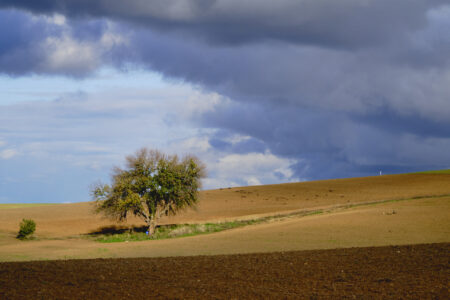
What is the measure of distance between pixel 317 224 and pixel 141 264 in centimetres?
2390

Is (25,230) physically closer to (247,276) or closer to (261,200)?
(247,276)

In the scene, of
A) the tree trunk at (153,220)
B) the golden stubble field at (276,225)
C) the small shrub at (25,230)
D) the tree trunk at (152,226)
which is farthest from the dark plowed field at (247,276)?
the small shrub at (25,230)

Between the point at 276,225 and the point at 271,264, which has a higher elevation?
the point at 276,225

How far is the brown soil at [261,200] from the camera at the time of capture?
6686 cm

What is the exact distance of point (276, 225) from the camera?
1919 inches

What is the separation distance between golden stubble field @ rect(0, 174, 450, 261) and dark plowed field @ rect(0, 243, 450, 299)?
6097mm

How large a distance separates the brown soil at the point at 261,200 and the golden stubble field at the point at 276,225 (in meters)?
0.13

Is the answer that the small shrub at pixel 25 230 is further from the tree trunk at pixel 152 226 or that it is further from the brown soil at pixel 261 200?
the tree trunk at pixel 152 226

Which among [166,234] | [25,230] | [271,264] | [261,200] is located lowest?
[271,264]

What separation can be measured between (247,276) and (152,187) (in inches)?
1332

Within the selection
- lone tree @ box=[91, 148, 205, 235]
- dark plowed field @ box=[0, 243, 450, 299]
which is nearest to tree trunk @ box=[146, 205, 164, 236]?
lone tree @ box=[91, 148, 205, 235]

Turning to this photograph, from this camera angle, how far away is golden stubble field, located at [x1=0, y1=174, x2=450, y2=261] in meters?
35.1

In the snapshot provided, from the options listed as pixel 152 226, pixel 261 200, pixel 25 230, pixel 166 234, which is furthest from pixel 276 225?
pixel 261 200

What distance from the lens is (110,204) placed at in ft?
174
